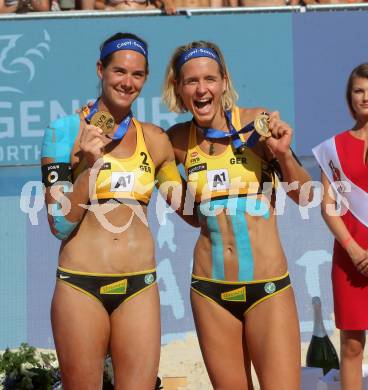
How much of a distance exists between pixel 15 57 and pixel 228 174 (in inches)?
131

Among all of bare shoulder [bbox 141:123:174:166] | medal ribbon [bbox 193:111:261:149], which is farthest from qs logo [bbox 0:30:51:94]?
medal ribbon [bbox 193:111:261:149]

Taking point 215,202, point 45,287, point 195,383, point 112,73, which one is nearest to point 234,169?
point 215,202

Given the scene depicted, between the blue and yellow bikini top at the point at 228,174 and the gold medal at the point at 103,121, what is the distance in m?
0.57

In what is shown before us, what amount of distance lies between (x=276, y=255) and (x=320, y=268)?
269 centimetres

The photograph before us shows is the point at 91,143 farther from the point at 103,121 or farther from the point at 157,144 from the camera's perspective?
the point at 157,144

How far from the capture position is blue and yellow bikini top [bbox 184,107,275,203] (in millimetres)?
4754

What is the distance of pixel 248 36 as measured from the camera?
7.60 metres

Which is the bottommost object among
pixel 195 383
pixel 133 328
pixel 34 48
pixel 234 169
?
pixel 195 383

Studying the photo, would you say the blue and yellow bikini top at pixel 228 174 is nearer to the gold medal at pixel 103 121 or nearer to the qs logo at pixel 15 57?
the gold medal at pixel 103 121

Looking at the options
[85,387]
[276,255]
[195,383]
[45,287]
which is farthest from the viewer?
[45,287]

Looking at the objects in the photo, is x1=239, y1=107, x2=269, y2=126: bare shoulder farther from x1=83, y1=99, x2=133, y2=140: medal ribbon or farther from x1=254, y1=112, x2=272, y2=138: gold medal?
x1=83, y1=99, x2=133, y2=140: medal ribbon

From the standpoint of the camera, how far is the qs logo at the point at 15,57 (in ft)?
24.6

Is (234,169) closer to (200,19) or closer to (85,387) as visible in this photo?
(85,387)

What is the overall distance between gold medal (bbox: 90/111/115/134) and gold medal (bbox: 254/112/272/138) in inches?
28.2
